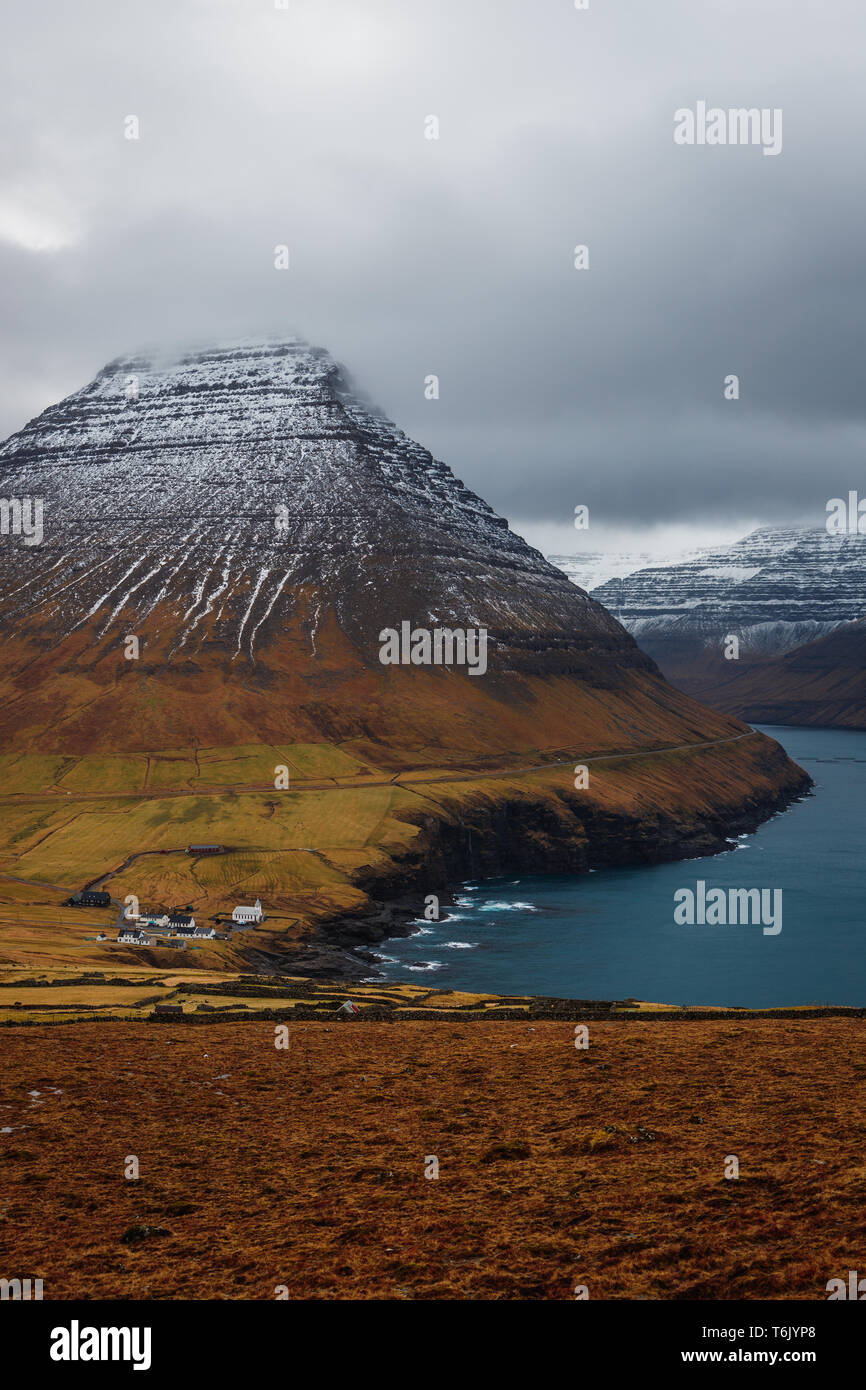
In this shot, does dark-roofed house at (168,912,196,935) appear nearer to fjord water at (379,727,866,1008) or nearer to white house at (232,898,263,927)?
white house at (232,898,263,927)

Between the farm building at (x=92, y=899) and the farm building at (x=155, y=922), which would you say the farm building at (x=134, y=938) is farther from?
the farm building at (x=92, y=899)

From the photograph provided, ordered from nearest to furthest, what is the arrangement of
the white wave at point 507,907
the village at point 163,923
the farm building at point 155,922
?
the village at point 163,923
the farm building at point 155,922
the white wave at point 507,907

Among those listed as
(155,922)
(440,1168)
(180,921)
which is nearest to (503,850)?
(180,921)

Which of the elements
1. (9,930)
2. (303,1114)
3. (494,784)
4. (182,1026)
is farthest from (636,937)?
(303,1114)

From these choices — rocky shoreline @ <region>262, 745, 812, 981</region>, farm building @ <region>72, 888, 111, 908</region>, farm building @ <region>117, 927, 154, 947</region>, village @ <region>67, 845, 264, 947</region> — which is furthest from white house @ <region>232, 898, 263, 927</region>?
farm building @ <region>72, 888, 111, 908</region>

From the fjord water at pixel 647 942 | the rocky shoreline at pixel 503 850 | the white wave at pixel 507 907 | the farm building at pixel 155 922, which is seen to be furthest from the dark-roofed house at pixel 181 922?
the white wave at pixel 507 907

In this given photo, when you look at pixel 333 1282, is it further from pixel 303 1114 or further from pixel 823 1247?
pixel 303 1114
